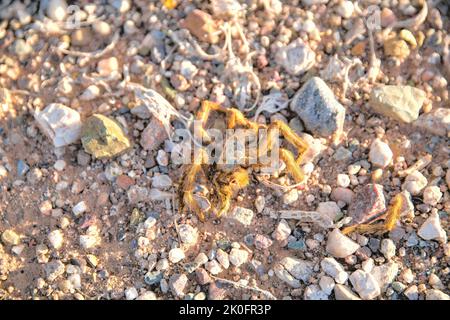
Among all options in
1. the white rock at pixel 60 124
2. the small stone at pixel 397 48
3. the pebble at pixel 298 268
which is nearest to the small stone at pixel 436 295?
the pebble at pixel 298 268

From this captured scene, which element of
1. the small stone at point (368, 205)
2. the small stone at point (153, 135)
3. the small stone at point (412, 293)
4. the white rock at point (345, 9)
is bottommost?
the small stone at point (412, 293)

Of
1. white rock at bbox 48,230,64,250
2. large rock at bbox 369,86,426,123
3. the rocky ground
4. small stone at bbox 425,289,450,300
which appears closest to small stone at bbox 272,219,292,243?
the rocky ground

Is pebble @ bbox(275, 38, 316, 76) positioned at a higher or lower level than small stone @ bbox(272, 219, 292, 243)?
higher

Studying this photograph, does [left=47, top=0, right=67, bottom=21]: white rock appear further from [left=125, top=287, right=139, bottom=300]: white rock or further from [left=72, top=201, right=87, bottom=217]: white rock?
[left=125, top=287, right=139, bottom=300]: white rock

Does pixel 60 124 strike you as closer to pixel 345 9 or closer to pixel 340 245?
pixel 340 245

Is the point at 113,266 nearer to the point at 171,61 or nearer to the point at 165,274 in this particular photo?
the point at 165,274

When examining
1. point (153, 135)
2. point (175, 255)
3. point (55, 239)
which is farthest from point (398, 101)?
point (55, 239)

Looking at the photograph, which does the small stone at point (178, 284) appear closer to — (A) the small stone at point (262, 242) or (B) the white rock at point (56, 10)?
(A) the small stone at point (262, 242)
